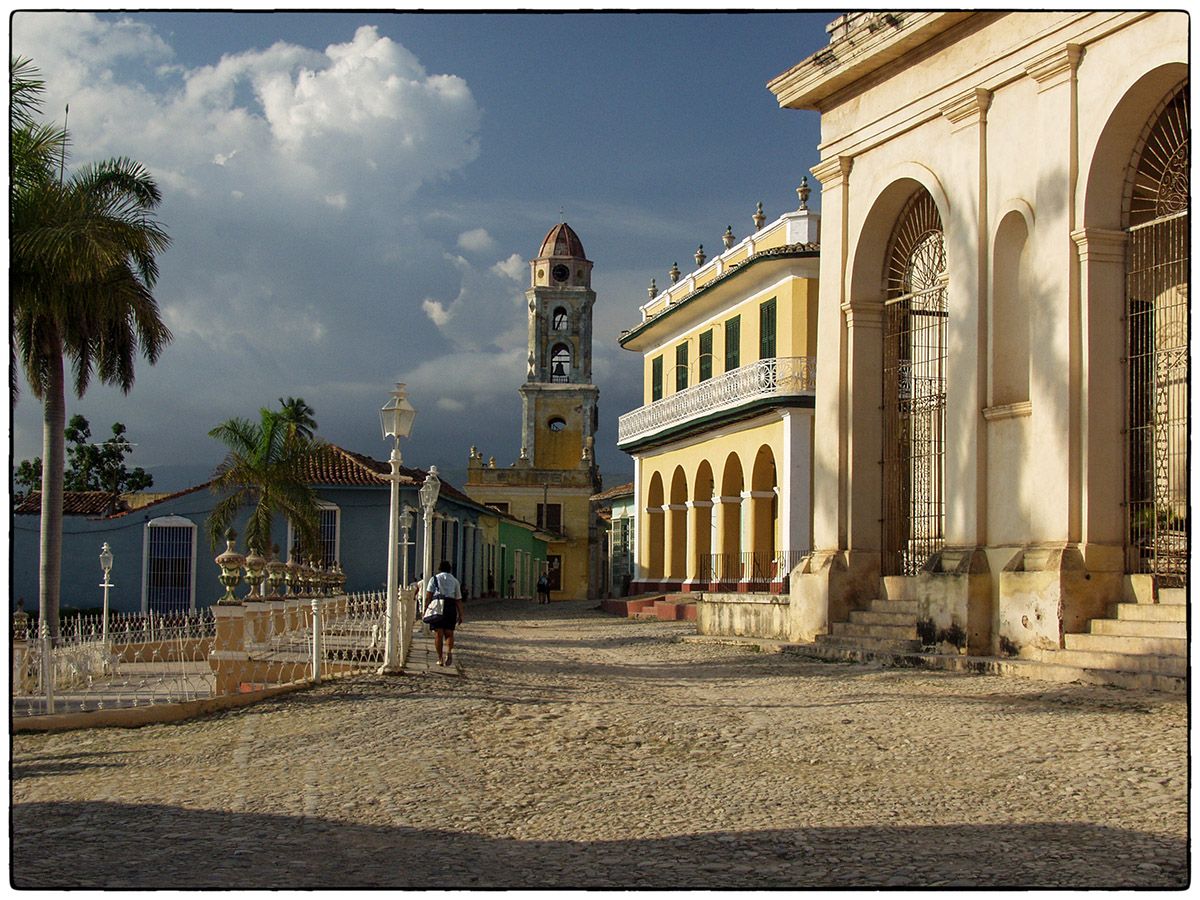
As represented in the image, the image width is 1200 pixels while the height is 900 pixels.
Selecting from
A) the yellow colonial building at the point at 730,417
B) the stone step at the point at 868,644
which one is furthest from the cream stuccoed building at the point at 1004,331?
the yellow colonial building at the point at 730,417

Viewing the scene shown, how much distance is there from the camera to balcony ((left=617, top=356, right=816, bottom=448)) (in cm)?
2642

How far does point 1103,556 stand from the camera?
1220 cm

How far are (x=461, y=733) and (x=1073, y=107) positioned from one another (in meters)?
7.59

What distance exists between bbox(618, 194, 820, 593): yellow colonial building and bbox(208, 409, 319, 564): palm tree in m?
8.05

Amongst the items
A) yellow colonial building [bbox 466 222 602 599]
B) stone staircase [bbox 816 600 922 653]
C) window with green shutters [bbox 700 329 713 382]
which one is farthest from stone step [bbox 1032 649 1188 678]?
yellow colonial building [bbox 466 222 602 599]

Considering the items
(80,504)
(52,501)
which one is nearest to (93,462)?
(80,504)

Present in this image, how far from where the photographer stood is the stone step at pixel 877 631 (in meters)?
14.6

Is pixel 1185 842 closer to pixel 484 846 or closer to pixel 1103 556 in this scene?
pixel 484 846

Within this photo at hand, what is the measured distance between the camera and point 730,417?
28.5 m

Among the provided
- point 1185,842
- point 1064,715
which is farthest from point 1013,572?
point 1185,842

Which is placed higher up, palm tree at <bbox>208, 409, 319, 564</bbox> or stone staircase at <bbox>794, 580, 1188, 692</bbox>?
palm tree at <bbox>208, 409, 319, 564</bbox>

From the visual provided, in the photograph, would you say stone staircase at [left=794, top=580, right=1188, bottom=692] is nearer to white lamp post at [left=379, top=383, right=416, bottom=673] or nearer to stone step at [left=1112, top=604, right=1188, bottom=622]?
stone step at [left=1112, top=604, right=1188, bottom=622]

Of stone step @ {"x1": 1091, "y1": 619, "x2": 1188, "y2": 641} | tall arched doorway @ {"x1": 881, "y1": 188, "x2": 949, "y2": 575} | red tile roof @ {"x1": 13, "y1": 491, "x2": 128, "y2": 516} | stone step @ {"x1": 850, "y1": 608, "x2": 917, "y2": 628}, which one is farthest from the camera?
red tile roof @ {"x1": 13, "y1": 491, "x2": 128, "y2": 516}

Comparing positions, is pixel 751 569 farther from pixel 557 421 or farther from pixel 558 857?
pixel 557 421
